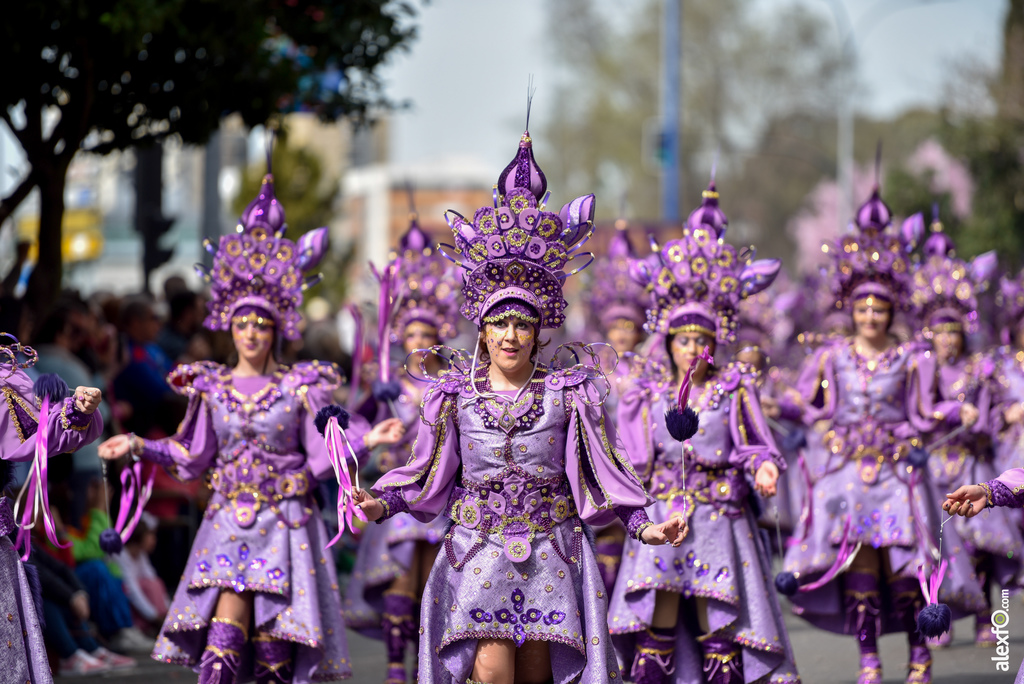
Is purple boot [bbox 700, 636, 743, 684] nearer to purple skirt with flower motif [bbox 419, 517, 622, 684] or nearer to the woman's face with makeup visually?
purple skirt with flower motif [bbox 419, 517, 622, 684]

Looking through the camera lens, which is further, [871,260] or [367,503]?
[871,260]

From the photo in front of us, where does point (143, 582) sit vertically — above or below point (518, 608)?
above

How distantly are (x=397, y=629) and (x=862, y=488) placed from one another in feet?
8.93

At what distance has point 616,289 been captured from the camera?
1158cm

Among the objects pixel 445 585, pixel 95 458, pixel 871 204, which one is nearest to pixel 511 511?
pixel 445 585

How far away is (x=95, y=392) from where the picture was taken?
6156 mm

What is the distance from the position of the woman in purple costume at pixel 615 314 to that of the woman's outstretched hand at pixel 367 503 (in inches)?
129

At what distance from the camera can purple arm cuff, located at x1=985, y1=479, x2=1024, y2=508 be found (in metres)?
5.92

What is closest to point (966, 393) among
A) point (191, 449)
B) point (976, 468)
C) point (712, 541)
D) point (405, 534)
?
point (976, 468)

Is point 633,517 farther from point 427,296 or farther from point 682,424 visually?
point 427,296

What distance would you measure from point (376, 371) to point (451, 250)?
2462 millimetres

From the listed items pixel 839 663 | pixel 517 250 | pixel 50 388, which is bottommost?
pixel 839 663

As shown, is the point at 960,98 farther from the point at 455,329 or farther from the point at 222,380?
the point at 222,380

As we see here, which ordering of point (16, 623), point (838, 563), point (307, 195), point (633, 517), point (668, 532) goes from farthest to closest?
1. point (307, 195)
2. point (838, 563)
3. point (633, 517)
4. point (668, 532)
5. point (16, 623)
